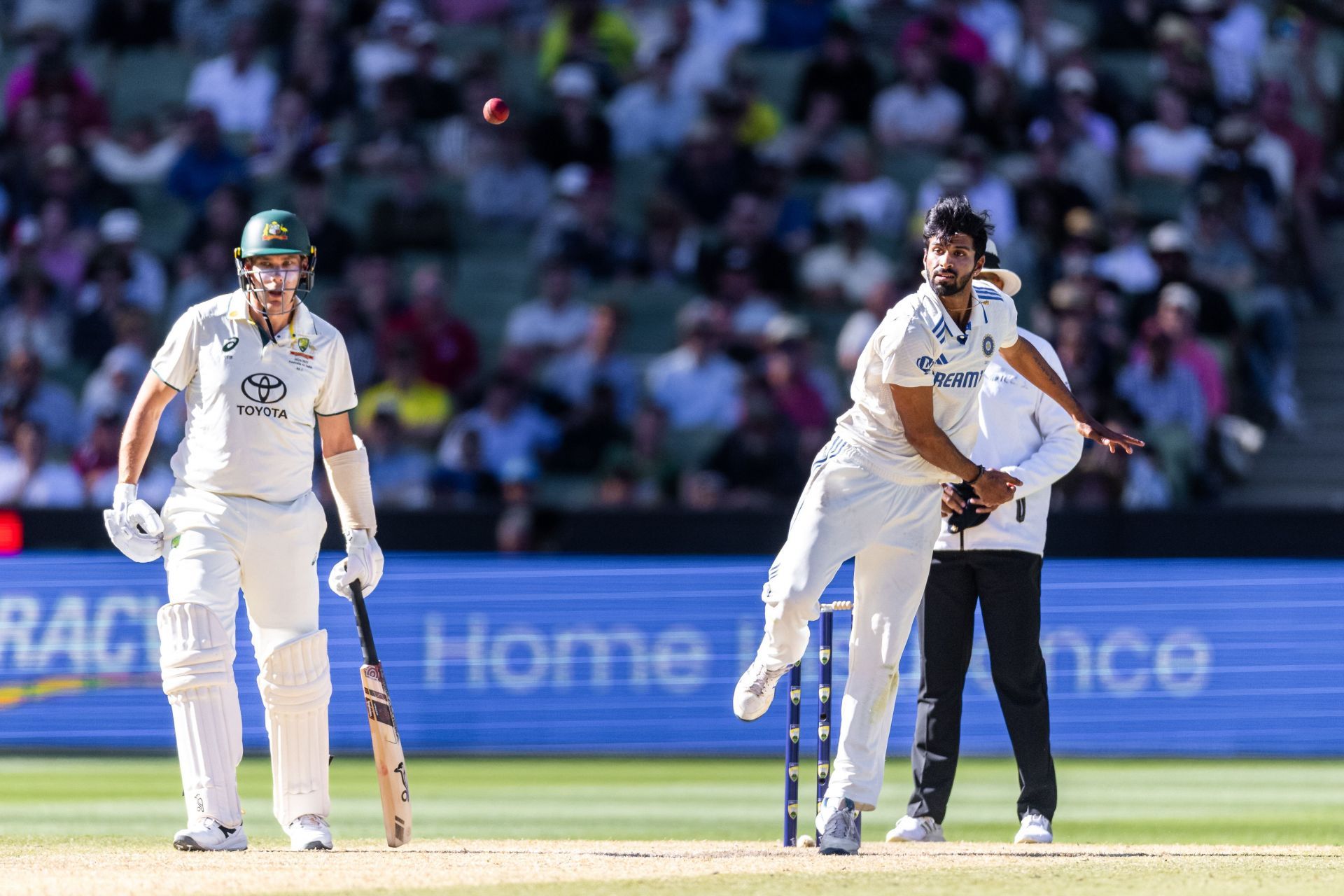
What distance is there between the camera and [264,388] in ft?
22.6

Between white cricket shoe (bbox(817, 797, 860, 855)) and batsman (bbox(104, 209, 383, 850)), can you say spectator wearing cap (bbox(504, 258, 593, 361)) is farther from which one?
white cricket shoe (bbox(817, 797, 860, 855))

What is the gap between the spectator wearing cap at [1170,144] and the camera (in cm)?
1587

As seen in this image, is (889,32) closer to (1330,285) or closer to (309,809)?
(1330,285)

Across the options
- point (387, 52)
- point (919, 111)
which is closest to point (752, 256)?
point (919, 111)

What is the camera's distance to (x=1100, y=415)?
43.5 feet

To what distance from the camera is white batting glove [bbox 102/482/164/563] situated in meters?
6.81

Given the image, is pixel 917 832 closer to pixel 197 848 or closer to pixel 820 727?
pixel 820 727

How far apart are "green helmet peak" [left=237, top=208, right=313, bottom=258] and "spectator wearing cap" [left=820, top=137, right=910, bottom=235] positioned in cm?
892

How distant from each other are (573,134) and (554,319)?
197 centimetres

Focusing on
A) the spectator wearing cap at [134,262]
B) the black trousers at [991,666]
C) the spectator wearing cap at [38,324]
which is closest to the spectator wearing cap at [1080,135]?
the spectator wearing cap at [134,262]

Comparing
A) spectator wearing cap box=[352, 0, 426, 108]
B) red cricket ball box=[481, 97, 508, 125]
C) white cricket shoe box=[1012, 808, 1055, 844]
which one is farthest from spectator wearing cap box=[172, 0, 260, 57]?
white cricket shoe box=[1012, 808, 1055, 844]

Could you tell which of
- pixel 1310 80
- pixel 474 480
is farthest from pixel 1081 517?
pixel 1310 80

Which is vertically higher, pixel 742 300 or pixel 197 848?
pixel 742 300

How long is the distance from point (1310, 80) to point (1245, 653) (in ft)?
23.9
